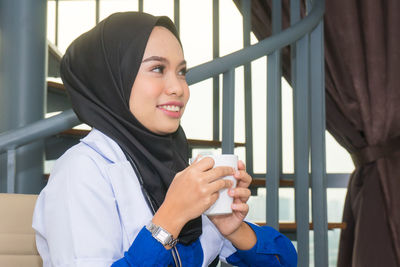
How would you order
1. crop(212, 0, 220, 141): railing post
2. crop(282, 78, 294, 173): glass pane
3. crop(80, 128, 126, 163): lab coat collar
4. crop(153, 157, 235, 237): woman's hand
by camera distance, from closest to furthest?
crop(153, 157, 235, 237): woman's hand → crop(80, 128, 126, 163): lab coat collar → crop(282, 78, 294, 173): glass pane → crop(212, 0, 220, 141): railing post

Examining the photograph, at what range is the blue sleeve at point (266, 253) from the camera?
3.76 ft

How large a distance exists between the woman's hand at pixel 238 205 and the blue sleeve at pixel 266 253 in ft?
0.26

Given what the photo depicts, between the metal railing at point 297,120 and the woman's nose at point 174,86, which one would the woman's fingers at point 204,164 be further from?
the metal railing at point 297,120

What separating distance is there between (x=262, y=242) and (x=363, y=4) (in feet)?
6.52

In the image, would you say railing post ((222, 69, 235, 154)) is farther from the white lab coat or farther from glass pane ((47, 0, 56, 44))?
glass pane ((47, 0, 56, 44))

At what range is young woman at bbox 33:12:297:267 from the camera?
2.95 ft

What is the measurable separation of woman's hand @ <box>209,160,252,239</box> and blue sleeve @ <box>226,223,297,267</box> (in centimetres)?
8

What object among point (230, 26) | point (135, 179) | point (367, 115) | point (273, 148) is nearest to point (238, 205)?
point (135, 179)

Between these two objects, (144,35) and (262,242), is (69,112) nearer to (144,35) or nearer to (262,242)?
(144,35)

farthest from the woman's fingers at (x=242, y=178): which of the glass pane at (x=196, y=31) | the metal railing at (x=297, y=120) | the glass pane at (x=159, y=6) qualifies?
the glass pane at (x=159, y=6)

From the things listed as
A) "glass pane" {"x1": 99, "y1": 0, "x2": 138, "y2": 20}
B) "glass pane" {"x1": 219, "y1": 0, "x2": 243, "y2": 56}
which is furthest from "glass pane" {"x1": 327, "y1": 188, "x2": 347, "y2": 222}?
"glass pane" {"x1": 99, "y1": 0, "x2": 138, "y2": 20}

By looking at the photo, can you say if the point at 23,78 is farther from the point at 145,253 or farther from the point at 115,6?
the point at 115,6

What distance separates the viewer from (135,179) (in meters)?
1.05

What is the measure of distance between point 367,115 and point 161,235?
6.67 feet
